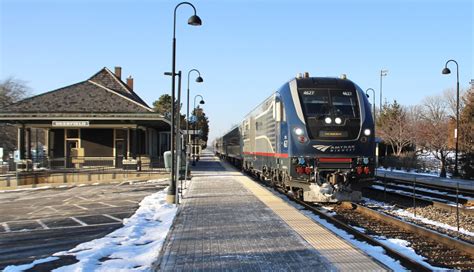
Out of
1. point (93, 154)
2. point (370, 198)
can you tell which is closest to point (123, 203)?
point (370, 198)

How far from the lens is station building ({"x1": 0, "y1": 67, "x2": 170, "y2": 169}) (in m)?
30.9

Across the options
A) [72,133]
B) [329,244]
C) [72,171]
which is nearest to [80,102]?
[72,133]

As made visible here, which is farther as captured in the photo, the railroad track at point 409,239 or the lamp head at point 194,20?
the lamp head at point 194,20

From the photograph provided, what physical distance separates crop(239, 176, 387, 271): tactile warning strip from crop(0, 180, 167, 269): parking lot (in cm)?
427

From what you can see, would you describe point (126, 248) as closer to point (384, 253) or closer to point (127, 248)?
point (127, 248)

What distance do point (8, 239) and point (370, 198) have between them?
1263cm

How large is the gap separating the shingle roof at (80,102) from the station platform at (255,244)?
2073 centimetres

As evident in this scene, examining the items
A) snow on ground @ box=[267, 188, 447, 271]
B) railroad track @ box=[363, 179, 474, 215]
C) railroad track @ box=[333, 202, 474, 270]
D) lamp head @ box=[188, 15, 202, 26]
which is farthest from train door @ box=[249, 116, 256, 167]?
snow on ground @ box=[267, 188, 447, 271]

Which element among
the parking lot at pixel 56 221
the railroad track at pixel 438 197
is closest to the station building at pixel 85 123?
the parking lot at pixel 56 221

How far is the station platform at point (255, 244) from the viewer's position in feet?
22.2

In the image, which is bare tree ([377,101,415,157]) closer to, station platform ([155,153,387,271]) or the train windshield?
the train windshield

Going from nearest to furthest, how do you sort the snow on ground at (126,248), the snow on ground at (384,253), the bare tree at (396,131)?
the snow on ground at (384,253), the snow on ground at (126,248), the bare tree at (396,131)

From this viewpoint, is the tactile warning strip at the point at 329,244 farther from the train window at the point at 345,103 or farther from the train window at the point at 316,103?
the train window at the point at 345,103

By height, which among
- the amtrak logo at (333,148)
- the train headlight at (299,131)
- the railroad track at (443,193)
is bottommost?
the railroad track at (443,193)
